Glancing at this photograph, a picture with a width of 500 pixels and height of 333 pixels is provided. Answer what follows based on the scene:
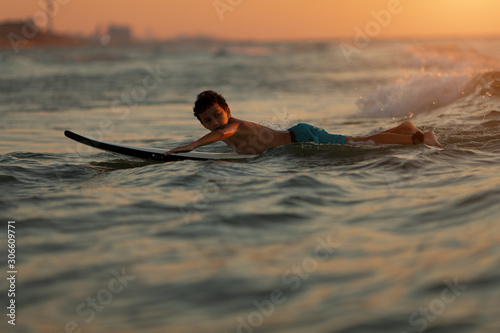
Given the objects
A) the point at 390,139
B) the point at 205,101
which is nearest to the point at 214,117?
the point at 205,101

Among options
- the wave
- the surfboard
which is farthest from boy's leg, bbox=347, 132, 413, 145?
the wave

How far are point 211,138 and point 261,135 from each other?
0.97 meters

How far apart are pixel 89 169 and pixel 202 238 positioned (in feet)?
11.8

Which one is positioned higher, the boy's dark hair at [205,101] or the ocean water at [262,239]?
the boy's dark hair at [205,101]

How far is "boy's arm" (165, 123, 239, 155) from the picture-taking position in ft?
21.6

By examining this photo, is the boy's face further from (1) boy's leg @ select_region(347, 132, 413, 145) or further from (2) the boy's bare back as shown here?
(1) boy's leg @ select_region(347, 132, 413, 145)

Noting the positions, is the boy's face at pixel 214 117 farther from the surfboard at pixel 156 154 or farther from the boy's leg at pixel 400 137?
the boy's leg at pixel 400 137

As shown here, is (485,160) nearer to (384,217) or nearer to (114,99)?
(384,217)

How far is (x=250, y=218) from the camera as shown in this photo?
4.57m

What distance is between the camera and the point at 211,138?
6.61m

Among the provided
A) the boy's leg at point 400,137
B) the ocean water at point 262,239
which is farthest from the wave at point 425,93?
the boy's leg at point 400,137

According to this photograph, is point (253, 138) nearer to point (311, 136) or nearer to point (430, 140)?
point (311, 136)

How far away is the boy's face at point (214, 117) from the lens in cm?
679

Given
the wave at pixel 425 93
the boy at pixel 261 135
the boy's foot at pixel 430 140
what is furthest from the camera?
the wave at pixel 425 93
